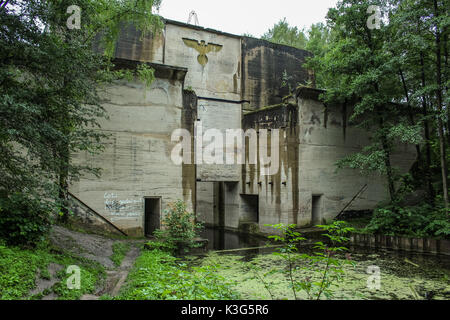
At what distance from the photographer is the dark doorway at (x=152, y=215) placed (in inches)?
504

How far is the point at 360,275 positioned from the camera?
29.5ft

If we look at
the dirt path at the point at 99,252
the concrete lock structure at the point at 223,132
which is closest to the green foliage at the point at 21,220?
the dirt path at the point at 99,252

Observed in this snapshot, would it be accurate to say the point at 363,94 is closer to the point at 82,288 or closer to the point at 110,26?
the point at 110,26

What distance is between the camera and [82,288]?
5902 mm

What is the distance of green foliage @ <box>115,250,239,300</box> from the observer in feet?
16.2

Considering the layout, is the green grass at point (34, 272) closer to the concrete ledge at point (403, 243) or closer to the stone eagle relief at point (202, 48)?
the concrete ledge at point (403, 243)

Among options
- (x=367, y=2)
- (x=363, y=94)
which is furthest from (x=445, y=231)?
(x=367, y=2)

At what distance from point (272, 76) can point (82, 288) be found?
16.4 m

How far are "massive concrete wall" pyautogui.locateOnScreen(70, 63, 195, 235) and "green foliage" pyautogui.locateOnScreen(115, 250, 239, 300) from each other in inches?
109

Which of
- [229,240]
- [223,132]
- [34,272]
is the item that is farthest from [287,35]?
[34,272]

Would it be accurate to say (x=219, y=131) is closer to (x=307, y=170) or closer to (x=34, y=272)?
(x=307, y=170)

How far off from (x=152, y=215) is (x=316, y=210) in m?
7.71

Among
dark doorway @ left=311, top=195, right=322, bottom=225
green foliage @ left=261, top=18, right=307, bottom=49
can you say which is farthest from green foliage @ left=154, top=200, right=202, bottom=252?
green foliage @ left=261, top=18, right=307, bottom=49

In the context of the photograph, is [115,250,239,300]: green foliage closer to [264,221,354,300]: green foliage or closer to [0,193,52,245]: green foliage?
[264,221,354,300]: green foliage
